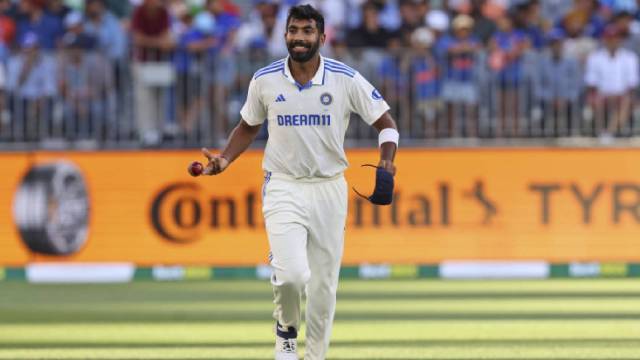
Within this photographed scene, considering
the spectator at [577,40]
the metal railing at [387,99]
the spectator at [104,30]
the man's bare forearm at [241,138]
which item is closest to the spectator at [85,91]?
the metal railing at [387,99]

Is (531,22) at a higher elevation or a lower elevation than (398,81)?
higher

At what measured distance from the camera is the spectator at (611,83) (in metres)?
17.9

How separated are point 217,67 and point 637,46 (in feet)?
17.1

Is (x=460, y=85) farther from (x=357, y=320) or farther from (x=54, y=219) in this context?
(x=357, y=320)

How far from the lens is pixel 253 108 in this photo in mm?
9000

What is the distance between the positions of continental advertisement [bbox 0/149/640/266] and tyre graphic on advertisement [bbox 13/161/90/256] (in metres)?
0.01

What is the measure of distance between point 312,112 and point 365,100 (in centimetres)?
34

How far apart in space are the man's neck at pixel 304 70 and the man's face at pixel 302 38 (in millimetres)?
128

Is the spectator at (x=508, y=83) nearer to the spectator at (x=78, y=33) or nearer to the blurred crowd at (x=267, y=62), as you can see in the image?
the blurred crowd at (x=267, y=62)

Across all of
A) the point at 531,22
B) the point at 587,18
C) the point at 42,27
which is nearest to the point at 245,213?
the point at 42,27

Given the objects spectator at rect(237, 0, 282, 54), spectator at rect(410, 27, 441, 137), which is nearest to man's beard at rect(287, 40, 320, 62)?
spectator at rect(410, 27, 441, 137)

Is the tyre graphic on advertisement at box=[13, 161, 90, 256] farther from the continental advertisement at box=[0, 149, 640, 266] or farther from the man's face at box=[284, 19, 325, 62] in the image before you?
the man's face at box=[284, 19, 325, 62]

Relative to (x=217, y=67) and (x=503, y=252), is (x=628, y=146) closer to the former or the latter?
(x=503, y=252)

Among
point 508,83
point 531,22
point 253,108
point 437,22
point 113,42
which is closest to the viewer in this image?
point 253,108
